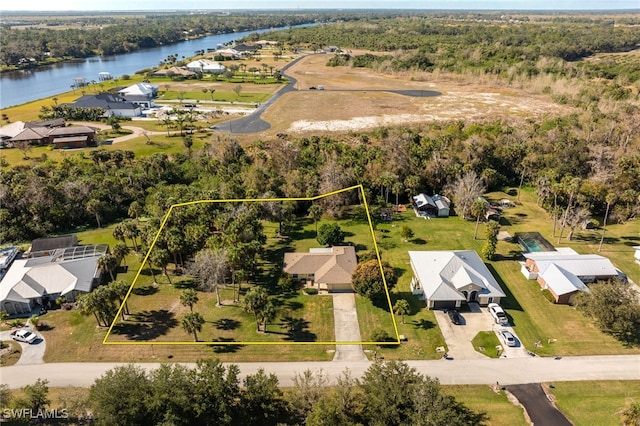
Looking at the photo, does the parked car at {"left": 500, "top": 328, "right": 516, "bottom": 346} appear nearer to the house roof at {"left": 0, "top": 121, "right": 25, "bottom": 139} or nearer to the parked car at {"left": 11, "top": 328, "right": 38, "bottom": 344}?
the parked car at {"left": 11, "top": 328, "right": 38, "bottom": 344}

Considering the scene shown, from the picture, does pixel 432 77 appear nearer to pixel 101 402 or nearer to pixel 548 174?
pixel 548 174

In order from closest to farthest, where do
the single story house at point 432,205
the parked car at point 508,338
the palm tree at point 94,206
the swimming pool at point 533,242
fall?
the parked car at point 508,338 < the swimming pool at point 533,242 < the palm tree at point 94,206 < the single story house at point 432,205

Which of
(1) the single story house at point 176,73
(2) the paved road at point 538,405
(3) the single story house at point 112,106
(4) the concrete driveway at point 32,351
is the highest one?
(1) the single story house at point 176,73

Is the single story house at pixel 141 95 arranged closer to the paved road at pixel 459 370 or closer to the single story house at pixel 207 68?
the single story house at pixel 207 68

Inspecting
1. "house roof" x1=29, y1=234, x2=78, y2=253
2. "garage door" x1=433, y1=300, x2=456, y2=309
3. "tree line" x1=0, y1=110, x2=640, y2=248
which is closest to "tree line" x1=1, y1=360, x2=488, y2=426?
"garage door" x1=433, y1=300, x2=456, y2=309

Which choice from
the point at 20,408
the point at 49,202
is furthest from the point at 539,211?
the point at 49,202

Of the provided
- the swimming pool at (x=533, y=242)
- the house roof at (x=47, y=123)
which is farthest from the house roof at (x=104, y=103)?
the swimming pool at (x=533, y=242)
